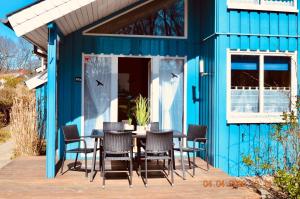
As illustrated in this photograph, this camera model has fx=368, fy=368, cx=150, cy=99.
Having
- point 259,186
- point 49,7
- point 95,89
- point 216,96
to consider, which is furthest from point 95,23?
point 259,186

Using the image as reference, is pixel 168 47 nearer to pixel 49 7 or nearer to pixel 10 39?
pixel 49 7

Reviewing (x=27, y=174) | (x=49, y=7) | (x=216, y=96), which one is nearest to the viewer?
(x=49, y=7)

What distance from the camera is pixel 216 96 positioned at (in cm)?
745

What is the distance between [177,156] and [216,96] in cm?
185

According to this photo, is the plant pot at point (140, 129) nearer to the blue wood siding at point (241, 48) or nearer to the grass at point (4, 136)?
the blue wood siding at point (241, 48)

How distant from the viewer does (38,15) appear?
5852 mm

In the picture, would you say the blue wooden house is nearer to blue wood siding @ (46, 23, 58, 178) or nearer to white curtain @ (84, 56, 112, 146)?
white curtain @ (84, 56, 112, 146)

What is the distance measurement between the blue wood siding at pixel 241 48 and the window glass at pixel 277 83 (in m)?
0.29

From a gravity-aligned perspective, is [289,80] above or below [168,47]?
below

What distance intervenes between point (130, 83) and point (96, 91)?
2102 mm

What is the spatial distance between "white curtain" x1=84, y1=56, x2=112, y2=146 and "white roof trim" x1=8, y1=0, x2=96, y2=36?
235cm

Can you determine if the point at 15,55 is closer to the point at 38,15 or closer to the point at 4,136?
the point at 4,136

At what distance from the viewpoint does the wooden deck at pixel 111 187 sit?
5.40m

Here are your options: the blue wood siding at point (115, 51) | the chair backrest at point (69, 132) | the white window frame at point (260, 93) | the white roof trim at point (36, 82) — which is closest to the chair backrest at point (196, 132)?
the white window frame at point (260, 93)
